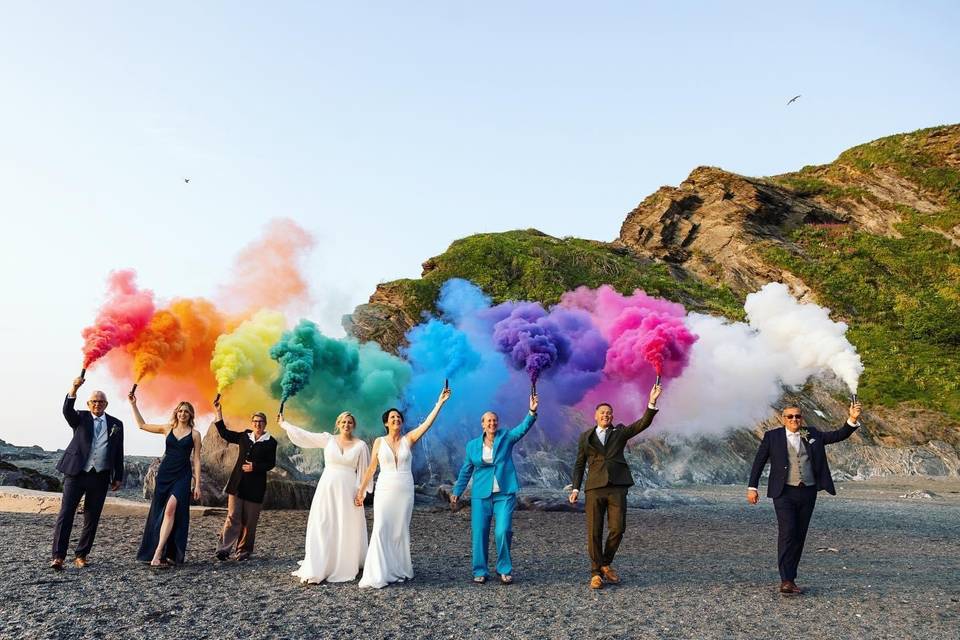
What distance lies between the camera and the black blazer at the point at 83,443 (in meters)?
10.6

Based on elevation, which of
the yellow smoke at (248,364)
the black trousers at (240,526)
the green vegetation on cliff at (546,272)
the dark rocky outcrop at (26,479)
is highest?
the green vegetation on cliff at (546,272)

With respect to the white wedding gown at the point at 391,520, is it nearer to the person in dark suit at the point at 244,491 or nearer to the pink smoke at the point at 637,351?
the person in dark suit at the point at 244,491

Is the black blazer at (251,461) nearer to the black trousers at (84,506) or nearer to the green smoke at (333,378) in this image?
the black trousers at (84,506)

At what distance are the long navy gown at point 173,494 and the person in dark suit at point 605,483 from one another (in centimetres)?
607

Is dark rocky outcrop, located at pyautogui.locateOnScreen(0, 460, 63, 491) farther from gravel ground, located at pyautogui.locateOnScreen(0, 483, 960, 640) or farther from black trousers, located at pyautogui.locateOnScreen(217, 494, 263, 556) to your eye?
black trousers, located at pyautogui.locateOnScreen(217, 494, 263, 556)

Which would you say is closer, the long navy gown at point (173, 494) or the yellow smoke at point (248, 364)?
the long navy gown at point (173, 494)

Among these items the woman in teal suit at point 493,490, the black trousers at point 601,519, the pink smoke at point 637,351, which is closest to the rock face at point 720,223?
the pink smoke at point 637,351

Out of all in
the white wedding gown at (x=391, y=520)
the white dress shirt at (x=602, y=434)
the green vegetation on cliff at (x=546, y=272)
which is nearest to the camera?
the white wedding gown at (x=391, y=520)

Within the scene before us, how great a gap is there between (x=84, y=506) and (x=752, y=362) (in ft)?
94.5

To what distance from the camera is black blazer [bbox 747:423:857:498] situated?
33.5ft

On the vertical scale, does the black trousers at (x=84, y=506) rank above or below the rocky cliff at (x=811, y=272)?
below

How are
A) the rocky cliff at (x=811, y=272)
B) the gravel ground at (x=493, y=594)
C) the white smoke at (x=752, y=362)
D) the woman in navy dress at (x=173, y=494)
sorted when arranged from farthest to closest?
the rocky cliff at (x=811, y=272)
the white smoke at (x=752, y=362)
the woman in navy dress at (x=173, y=494)
the gravel ground at (x=493, y=594)

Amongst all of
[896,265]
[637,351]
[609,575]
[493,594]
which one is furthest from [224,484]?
[896,265]

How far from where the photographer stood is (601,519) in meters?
10.7
